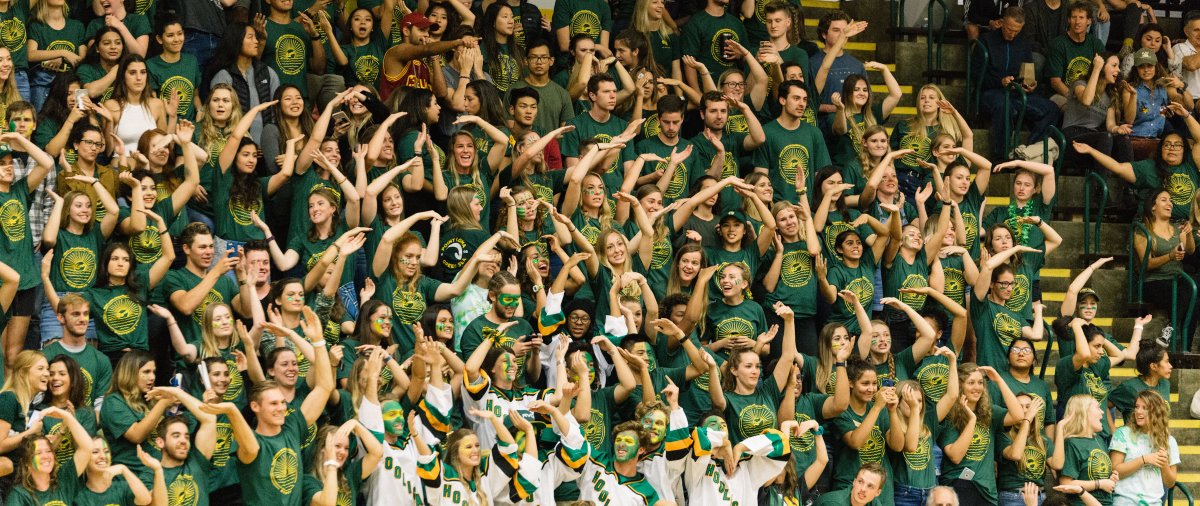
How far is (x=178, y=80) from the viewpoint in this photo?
1270 centimetres

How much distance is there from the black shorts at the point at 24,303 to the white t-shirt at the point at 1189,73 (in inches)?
341

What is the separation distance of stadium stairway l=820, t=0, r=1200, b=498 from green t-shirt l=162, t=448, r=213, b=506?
590 centimetres

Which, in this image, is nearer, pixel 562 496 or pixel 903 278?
pixel 562 496

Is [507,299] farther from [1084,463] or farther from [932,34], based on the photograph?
[932,34]

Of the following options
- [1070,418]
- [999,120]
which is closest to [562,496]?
[1070,418]

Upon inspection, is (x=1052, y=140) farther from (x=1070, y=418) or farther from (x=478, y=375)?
(x=478, y=375)

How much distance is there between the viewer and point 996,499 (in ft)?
41.1

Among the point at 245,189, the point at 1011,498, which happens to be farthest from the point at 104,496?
the point at 1011,498

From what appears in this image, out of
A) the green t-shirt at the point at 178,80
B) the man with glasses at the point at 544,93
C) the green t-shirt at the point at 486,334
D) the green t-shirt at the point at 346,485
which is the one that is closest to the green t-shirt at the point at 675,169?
the man with glasses at the point at 544,93

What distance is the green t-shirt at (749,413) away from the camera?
11.9 metres

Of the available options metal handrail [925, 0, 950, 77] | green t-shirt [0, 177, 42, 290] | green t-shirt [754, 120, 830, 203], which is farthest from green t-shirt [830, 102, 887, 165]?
green t-shirt [0, 177, 42, 290]

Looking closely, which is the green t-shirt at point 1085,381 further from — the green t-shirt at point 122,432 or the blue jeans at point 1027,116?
the green t-shirt at point 122,432

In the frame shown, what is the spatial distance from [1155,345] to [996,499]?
1.67 metres

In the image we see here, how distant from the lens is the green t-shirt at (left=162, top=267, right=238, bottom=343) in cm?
1135
